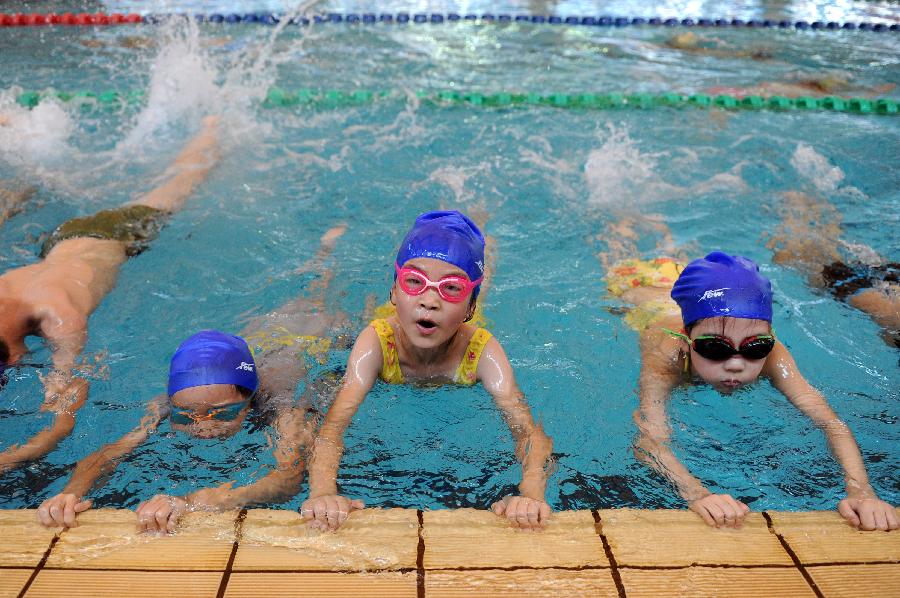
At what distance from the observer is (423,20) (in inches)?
460

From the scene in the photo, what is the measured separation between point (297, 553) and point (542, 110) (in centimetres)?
624

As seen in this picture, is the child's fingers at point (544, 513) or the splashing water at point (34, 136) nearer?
the child's fingers at point (544, 513)

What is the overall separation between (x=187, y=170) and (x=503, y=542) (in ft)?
15.4

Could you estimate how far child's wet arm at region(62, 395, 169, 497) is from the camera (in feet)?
9.28

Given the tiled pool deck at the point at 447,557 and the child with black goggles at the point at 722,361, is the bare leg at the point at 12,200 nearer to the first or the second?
the tiled pool deck at the point at 447,557

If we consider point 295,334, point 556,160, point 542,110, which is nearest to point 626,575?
point 295,334

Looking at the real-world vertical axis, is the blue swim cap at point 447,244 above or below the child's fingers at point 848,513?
above

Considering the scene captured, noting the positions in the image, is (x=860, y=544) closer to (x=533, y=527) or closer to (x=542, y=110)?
(x=533, y=527)

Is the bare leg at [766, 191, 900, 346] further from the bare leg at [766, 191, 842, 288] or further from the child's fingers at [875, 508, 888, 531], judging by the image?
the child's fingers at [875, 508, 888, 531]

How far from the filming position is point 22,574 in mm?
2086

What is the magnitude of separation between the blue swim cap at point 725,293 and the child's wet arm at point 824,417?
0.27 metres

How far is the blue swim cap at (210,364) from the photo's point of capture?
3.06 m

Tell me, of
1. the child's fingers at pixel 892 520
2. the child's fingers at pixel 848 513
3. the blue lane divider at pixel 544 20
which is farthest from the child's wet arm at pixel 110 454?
the blue lane divider at pixel 544 20

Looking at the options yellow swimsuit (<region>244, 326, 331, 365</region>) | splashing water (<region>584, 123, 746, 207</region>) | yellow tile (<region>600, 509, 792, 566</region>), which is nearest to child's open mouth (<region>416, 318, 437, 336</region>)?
yellow swimsuit (<region>244, 326, 331, 365</region>)
